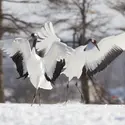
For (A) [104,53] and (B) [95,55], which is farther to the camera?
(B) [95,55]

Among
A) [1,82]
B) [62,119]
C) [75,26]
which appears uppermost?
[62,119]

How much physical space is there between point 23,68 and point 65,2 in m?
A: 5.39

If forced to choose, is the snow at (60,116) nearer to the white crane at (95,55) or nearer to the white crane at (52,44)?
the white crane at (52,44)

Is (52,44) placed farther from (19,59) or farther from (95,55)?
(95,55)

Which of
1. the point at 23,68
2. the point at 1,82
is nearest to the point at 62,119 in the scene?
the point at 23,68

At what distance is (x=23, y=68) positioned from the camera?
20.4 feet

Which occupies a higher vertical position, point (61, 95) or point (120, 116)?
point (120, 116)

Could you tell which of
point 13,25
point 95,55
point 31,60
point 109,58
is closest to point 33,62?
point 31,60

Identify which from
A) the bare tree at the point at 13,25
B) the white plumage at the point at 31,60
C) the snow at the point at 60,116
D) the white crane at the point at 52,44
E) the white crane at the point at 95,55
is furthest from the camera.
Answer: the bare tree at the point at 13,25

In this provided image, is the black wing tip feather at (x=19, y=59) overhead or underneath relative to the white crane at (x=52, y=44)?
underneath

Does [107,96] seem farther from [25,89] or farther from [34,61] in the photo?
[34,61]

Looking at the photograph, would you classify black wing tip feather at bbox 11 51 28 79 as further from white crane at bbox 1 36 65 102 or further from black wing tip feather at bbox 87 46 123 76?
black wing tip feather at bbox 87 46 123 76

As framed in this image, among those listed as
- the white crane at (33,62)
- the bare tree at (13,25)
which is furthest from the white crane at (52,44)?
the bare tree at (13,25)

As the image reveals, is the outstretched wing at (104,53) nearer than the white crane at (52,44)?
No
